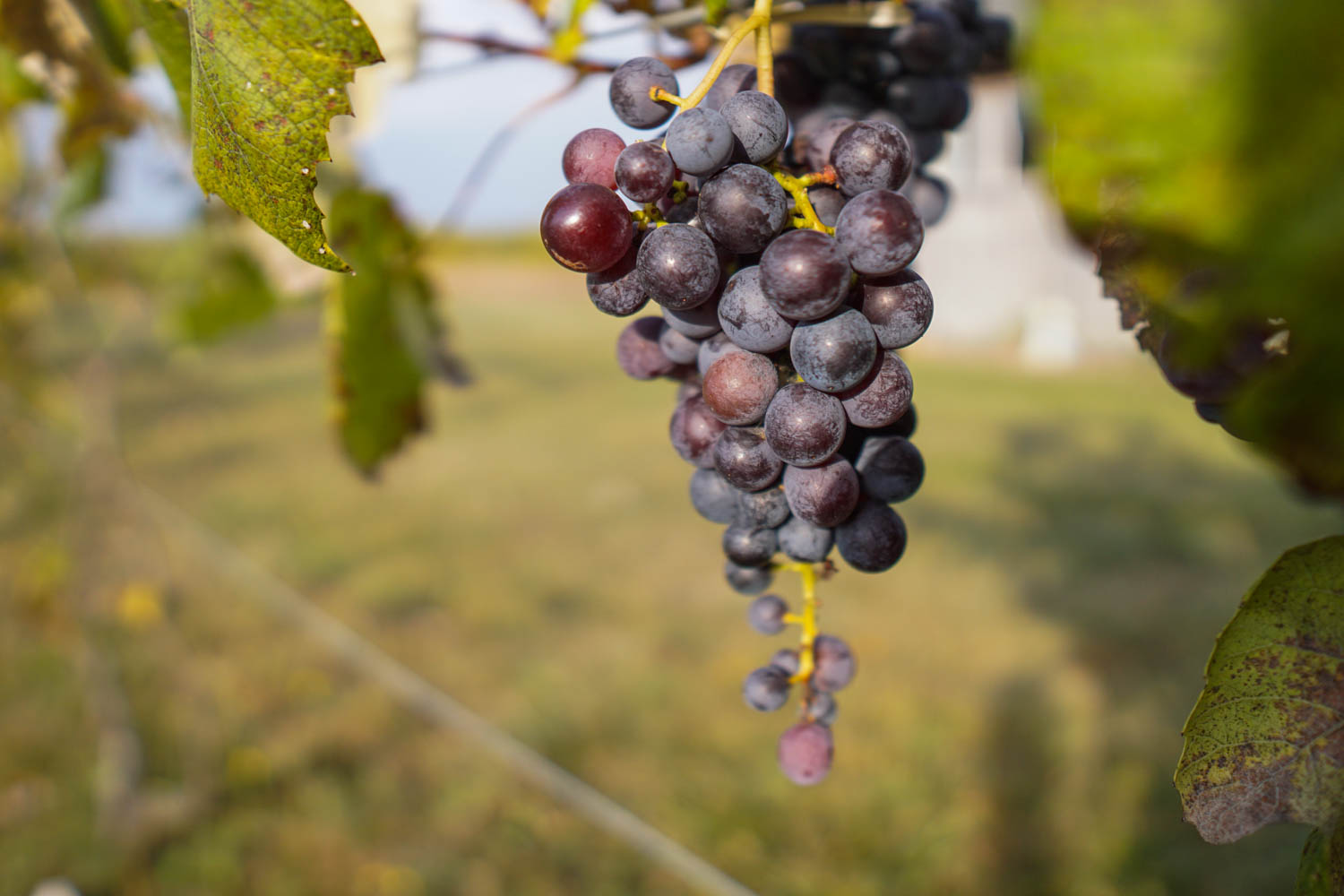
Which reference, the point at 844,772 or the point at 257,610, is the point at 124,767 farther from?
the point at 844,772

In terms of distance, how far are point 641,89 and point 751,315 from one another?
13 centimetres

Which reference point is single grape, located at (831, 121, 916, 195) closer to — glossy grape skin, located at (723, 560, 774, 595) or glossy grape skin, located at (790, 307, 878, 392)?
glossy grape skin, located at (790, 307, 878, 392)

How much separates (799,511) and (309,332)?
11261mm

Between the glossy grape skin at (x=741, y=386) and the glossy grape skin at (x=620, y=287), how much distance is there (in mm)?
53

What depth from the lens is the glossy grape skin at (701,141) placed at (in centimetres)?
40

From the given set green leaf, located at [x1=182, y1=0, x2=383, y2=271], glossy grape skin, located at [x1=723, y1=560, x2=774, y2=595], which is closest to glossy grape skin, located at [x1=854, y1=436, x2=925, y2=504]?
glossy grape skin, located at [x1=723, y1=560, x2=774, y2=595]

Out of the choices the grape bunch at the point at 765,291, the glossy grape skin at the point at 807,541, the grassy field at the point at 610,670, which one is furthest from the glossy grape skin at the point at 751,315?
the grassy field at the point at 610,670

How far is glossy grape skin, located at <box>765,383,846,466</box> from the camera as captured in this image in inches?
17.0

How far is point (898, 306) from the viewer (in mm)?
427

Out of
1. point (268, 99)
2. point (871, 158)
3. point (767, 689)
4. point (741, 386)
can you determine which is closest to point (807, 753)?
point (767, 689)

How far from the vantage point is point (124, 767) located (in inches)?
92.4

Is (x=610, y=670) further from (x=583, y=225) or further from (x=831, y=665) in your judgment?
(x=583, y=225)

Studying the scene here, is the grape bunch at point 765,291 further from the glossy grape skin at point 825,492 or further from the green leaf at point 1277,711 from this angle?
the green leaf at point 1277,711

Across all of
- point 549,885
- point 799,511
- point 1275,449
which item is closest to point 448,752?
point 549,885
